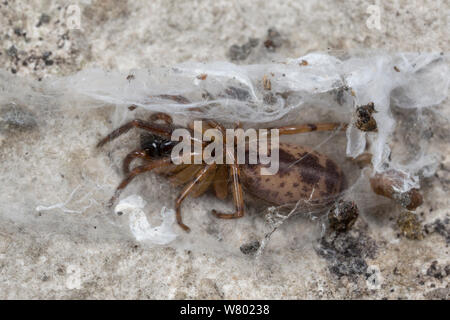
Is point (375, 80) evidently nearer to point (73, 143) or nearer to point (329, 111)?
point (329, 111)

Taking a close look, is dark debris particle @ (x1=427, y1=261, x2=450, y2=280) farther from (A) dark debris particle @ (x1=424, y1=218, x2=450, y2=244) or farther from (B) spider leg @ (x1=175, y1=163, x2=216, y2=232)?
(B) spider leg @ (x1=175, y1=163, x2=216, y2=232)

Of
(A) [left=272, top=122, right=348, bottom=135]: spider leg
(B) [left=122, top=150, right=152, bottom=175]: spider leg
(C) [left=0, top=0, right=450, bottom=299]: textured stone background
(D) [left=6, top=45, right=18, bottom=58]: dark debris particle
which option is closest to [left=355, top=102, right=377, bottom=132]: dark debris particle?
(A) [left=272, top=122, right=348, bottom=135]: spider leg

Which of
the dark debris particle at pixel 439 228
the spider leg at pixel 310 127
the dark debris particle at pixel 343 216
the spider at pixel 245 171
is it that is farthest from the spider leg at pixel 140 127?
the dark debris particle at pixel 439 228

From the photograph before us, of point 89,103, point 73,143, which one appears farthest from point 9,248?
point 89,103

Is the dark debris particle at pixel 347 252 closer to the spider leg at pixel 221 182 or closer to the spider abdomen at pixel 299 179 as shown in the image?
the spider abdomen at pixel 299 179

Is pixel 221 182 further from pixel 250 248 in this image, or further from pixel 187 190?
pixel 250 248

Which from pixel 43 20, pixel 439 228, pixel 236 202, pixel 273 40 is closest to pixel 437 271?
pixel 439 228
